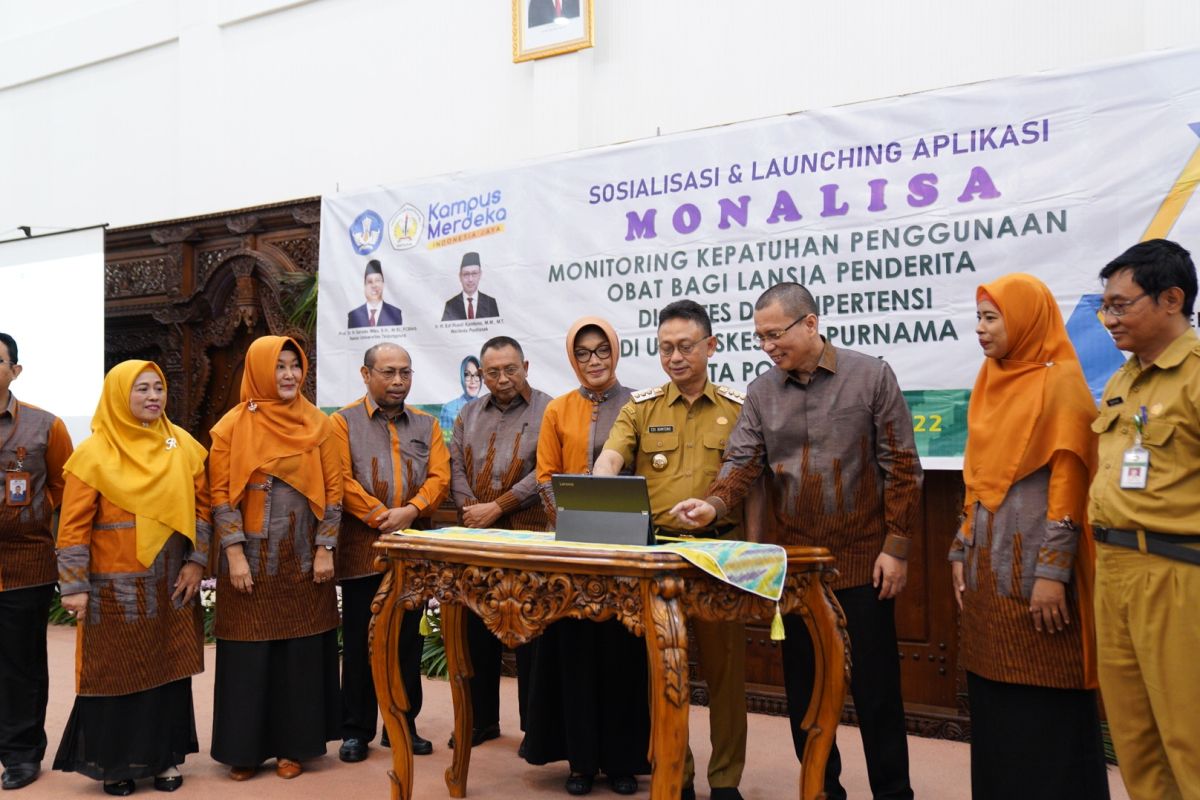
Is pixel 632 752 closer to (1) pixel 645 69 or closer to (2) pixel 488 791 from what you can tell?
(2) pixel 488 791

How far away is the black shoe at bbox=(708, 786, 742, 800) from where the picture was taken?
2.82m

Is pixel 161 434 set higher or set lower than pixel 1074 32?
lower

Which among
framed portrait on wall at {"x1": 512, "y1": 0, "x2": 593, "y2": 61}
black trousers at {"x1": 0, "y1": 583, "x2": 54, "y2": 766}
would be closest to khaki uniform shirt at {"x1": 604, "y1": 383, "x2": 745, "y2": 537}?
black trousers at {"x1": 0, "y1": 583, "x2": 54, "y2": 766}

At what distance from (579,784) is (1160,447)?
6.05ft

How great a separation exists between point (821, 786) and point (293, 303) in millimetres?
4033

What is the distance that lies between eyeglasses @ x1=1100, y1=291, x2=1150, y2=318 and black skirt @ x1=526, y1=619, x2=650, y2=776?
157 centimetres

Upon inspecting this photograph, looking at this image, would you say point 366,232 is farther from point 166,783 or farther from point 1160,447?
point 1160,447

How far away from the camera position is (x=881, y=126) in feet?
12.2

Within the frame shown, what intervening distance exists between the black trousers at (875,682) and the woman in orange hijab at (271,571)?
1564 mm

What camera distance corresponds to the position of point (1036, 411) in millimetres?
2258

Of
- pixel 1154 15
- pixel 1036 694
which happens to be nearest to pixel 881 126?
pixel 1154 15

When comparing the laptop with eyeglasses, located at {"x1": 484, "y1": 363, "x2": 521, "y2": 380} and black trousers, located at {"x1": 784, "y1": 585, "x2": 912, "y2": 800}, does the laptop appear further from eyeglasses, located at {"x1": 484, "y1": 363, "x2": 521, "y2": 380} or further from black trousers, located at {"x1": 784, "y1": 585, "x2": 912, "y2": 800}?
eyeglasses, located at {"x1": 484, "y1": 363, "x2": 521, "y2": 380}

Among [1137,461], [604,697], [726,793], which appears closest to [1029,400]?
[1137,461]

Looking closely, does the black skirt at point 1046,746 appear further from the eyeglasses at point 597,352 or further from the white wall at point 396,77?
the white wall at point 396,77
